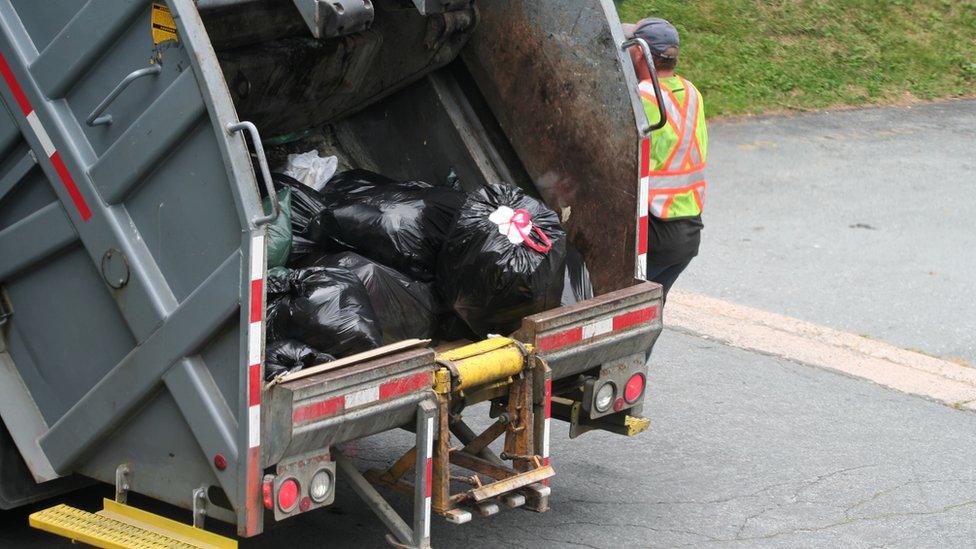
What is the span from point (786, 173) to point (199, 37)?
702cm

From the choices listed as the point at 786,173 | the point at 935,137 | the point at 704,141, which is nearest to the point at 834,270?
the point at 786,173

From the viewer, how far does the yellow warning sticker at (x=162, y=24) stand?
3566 mm

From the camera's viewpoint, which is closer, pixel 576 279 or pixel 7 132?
pixel 7 132

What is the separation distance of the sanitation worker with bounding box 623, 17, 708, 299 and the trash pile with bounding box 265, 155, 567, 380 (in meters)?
0.83

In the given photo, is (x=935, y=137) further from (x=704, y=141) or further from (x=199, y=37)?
(x=199, y=37)

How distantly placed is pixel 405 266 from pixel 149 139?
117 centimetres

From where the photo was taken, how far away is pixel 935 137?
1115 cm

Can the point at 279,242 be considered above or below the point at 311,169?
below

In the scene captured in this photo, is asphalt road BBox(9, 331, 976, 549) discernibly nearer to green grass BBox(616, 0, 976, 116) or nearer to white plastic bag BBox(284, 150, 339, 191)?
white plastic bag BBox(284, 150, 339, 191)

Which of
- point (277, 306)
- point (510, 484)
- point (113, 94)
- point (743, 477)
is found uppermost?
point (113, 94)

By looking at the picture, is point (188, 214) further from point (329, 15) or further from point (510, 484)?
point (510, 484)

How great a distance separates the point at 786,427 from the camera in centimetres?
584

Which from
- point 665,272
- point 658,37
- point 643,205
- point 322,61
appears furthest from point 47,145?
point 665,272

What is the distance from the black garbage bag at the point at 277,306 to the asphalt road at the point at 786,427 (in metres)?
0.86
